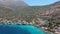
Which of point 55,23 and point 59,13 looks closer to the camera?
point 55,23

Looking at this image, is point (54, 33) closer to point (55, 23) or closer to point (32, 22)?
point (55, 23)

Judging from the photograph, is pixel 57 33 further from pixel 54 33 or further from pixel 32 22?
pixel 32 22

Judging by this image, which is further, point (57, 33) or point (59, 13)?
point (59, 13)

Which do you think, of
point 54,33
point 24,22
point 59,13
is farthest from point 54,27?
point 24,22

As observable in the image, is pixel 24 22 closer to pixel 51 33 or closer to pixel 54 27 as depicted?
pixel 54 27

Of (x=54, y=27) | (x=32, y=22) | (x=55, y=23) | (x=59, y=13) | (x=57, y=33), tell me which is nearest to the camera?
(x=57, y=33)

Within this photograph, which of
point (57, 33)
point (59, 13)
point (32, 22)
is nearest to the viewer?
point (57, 33)

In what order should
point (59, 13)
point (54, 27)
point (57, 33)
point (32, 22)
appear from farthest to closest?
point (32, 22) → point (59, 13) → point (54, 27) → point (57, 33)

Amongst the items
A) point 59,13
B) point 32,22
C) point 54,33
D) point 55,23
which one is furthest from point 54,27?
point 32,22

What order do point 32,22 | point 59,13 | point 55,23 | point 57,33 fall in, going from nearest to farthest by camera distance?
point 57,33 → point 55,23 → point 59,13 → point 32,22
